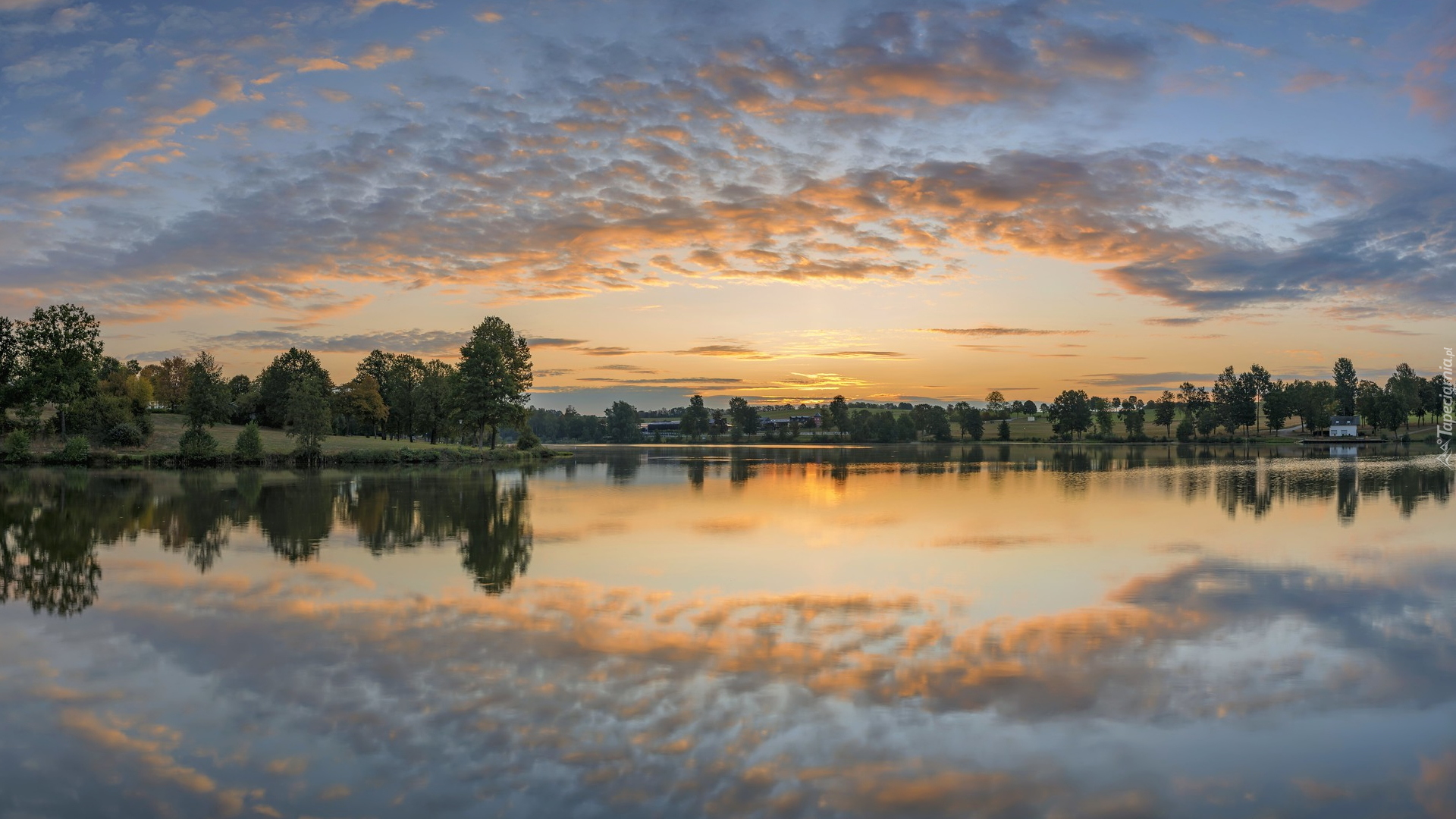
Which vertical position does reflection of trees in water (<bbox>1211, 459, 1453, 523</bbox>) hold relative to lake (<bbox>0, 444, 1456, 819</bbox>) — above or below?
above

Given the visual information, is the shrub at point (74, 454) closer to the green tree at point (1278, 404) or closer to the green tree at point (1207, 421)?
the green tree at point (1207, 421)

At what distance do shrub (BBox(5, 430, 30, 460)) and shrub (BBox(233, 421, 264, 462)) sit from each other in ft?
40.0

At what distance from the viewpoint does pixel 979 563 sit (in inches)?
660

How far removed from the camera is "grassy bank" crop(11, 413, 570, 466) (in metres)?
55.9

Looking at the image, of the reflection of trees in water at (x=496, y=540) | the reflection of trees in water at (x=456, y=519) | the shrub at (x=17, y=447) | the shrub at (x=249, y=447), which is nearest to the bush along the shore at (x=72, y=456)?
the shrub at (x=17, y=447)

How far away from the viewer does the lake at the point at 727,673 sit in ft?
21.6

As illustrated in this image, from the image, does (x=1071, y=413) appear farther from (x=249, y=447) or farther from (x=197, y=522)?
(x=197, y=522)

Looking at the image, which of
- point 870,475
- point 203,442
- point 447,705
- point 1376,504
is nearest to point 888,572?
point 447,705

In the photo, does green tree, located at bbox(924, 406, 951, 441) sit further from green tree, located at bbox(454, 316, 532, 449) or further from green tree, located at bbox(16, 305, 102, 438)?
green tree, located at bbox(16, 305, 102, 438)

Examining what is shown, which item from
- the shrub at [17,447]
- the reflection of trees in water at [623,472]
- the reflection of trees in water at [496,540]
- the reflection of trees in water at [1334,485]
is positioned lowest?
the reflection of trees in water at [623,472]

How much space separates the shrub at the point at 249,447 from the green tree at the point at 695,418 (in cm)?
13744

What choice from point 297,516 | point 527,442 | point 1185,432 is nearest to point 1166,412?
point 1185,432

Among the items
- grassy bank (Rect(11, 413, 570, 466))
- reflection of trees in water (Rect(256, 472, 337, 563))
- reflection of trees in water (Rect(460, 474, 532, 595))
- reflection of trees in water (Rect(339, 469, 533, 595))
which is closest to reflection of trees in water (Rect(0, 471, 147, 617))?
reflection of trees in water (Rect(256, 472, 337, 563))

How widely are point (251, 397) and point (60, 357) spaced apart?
58.0 ft
